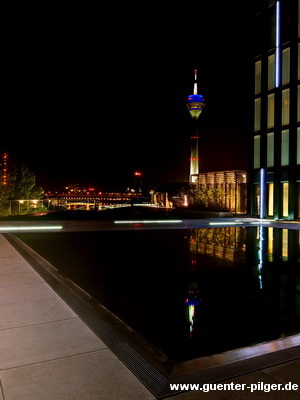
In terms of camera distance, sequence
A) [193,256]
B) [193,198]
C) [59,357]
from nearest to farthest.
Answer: [59,357] < [193,256] < [193,198]

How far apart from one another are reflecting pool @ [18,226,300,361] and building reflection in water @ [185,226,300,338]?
0.02 meters

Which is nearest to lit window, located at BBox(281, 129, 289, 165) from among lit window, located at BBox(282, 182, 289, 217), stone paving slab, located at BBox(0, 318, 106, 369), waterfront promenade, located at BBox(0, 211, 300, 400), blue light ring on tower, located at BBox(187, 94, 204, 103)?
lit window, located at BBox(282, 182, 289, 217)

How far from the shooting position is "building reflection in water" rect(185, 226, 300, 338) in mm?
6164

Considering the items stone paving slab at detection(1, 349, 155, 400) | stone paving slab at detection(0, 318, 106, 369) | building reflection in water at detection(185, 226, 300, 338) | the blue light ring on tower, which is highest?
the blue light ring on tower

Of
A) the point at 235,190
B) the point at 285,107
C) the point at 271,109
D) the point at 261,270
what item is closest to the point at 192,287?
the point at 261,270

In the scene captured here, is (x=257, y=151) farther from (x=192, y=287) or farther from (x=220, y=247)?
(x=192, y=287)

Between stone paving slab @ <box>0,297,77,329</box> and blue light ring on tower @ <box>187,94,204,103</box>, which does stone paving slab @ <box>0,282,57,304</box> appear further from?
blue light ring on tower @ <box>187,94,204,103</box>

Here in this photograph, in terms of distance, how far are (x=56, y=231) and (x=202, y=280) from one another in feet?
39.7

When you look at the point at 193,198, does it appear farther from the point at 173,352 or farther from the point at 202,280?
the point at 173,352

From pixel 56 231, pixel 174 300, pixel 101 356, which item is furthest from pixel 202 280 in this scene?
pixel 56 231

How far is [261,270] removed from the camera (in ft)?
31.4

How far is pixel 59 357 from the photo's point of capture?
13.3ft

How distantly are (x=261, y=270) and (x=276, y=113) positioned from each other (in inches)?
992

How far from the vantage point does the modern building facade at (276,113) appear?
29828 millimetres
